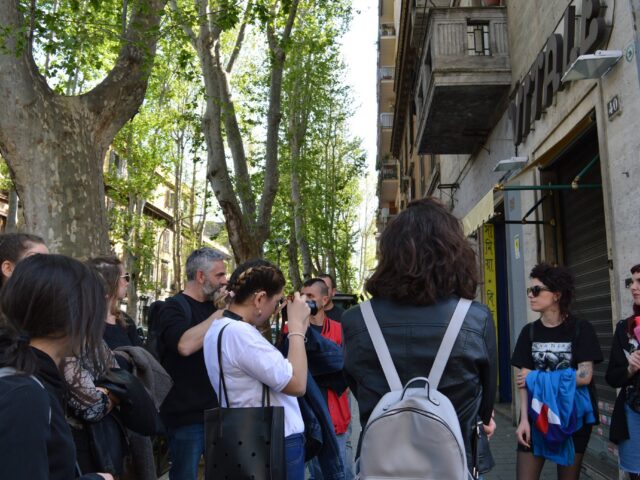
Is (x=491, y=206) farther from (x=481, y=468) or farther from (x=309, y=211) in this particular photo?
(x=309, y=211)

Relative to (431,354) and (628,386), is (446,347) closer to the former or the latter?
(431,354)

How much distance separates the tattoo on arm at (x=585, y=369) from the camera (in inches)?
164

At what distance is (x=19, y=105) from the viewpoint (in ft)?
23.9

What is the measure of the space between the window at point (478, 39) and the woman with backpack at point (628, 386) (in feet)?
25.7

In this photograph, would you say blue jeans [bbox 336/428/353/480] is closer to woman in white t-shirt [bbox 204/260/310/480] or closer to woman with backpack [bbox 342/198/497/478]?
woman in white t-shirt [bbox 204/260/310/480]

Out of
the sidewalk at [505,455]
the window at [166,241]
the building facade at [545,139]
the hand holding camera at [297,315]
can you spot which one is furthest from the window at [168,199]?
the hand holding camera at [297,315]

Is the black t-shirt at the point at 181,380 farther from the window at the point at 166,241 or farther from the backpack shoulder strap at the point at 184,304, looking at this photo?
the window at the point at 166,241

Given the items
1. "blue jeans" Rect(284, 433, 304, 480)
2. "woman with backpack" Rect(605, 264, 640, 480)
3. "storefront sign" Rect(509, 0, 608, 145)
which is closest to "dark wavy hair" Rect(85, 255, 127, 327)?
"blue jeans" Rect(284, 433, 304, 480)

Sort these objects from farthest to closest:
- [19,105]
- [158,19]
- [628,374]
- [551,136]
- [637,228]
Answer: [158,19], [551,136], [19,105], [637,228], [628,374]

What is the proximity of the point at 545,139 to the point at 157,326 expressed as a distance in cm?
628

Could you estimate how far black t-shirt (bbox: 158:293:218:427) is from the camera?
4.09 m

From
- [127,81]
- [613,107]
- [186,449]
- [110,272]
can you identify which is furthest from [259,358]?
[127,81]

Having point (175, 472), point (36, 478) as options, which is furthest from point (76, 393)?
point (175, 472)

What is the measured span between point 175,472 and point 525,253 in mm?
6933
